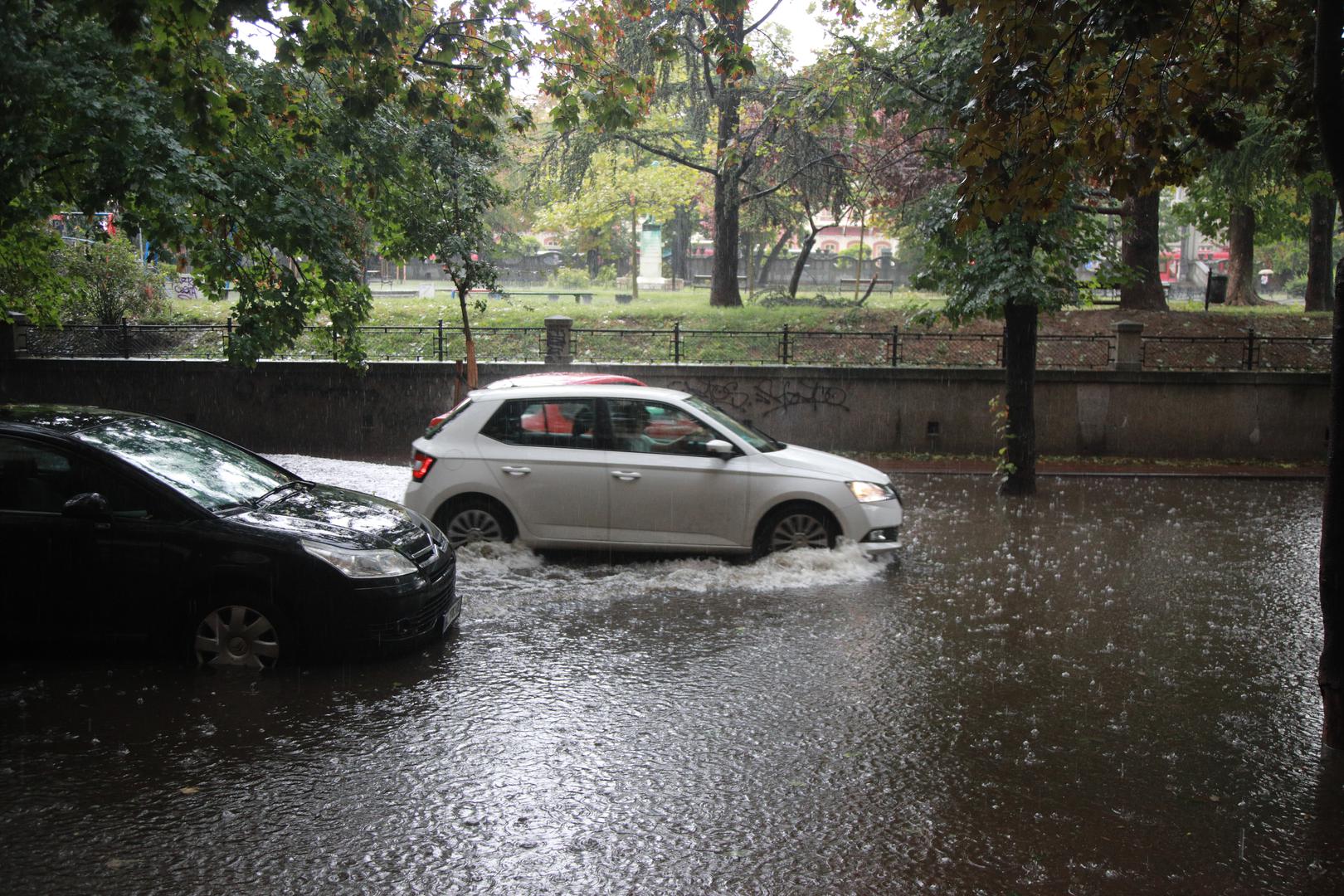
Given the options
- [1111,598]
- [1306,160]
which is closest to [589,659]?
[1111,598]

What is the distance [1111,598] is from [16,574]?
315 inches

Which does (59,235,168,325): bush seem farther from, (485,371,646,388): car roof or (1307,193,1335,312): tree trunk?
(1307,193,1335,312): tree trunk

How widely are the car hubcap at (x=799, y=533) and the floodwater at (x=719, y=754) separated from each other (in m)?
0.55

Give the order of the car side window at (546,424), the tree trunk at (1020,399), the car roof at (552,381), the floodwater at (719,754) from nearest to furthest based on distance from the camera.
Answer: the floodwater at (719,754), the car side window at (546,424), the car roof at (552,381), the tree trunk at (1020,399)

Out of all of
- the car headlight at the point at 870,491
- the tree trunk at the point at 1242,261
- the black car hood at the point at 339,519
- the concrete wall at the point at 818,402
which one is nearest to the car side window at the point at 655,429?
the car headlight at the point at 870,491

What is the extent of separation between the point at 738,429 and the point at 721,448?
562 mm

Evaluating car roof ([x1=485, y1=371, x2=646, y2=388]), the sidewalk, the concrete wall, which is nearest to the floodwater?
car roof ([x1=485, y1=371, x2=646, y2=388])

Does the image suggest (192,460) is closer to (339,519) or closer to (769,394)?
(339,519)

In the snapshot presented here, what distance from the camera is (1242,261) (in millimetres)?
28344

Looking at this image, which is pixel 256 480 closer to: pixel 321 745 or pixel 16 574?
pixel 16 574

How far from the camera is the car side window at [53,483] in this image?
639 cm

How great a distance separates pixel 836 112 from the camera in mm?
14594

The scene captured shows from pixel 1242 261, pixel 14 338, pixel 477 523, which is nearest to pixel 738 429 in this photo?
pixel 477 523

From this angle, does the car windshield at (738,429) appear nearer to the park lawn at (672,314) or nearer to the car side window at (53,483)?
the car side window at (53,483)
